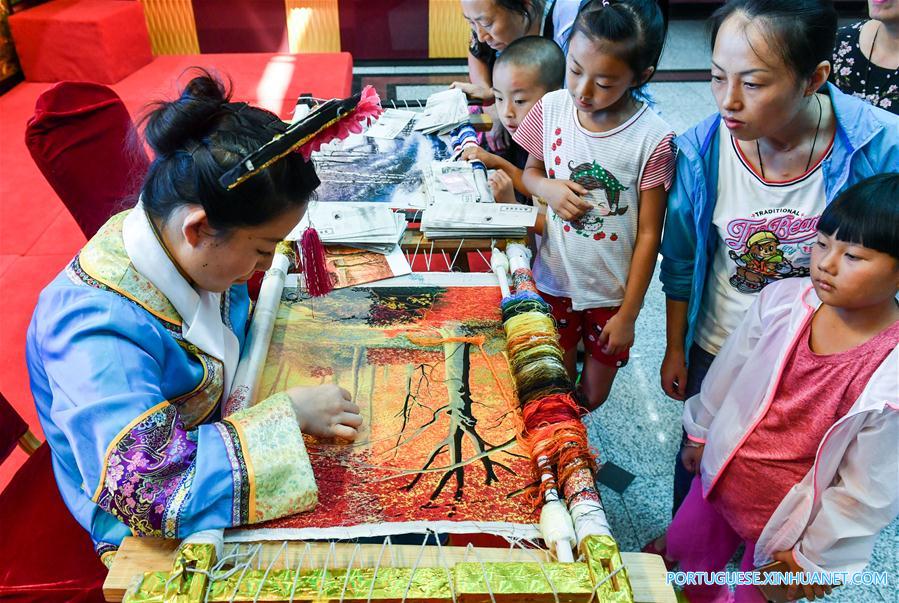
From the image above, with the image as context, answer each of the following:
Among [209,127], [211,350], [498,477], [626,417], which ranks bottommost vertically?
[626,417]

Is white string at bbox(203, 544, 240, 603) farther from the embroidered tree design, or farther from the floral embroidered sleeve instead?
the embroidered tree design

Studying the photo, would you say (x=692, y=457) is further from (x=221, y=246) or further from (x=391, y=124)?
(x=391, y=124)

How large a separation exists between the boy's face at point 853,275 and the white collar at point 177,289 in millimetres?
1040

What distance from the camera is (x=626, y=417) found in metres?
2.24

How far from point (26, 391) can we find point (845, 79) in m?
2.54

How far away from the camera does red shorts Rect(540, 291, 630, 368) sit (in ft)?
5.73

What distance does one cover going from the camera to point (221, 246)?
1.00 m

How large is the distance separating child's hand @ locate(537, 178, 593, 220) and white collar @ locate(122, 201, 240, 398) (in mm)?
847

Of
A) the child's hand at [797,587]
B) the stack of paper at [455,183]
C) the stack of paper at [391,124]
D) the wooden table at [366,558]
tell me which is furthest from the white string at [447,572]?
the stack of paper at [391,124]

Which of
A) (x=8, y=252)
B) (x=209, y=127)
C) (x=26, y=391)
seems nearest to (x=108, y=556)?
(x=209, y=127)

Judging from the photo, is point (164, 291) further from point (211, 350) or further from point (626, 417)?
point (626, 417)

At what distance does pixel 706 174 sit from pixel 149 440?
115 centimetres

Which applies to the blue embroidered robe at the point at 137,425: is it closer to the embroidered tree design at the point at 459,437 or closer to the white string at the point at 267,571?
the white string at the point at 267,571

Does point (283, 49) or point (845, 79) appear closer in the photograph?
point (845, 79)
